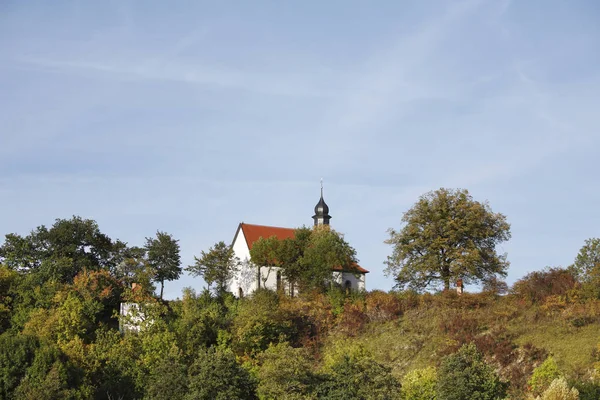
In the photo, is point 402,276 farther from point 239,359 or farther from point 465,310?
point 239,359

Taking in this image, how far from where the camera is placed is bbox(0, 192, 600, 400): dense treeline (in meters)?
30.5

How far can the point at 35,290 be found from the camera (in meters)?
46.7

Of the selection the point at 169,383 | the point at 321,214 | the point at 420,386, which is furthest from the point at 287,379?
the point at 321,214

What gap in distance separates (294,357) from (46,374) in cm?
1095

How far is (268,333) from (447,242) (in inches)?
534

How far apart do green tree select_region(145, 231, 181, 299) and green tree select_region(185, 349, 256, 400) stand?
26.6 m

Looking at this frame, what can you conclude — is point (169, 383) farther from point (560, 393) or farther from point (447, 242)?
point (447, 242)

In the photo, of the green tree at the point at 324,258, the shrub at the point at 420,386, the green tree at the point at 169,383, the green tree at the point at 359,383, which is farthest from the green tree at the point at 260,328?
the shrub at the point at 420,386

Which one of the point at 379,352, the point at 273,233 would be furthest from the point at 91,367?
the point at 273,233

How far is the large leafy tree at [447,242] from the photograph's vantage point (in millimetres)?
50156

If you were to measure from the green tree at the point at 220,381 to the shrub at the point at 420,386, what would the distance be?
5.90 meters

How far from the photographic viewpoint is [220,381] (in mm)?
30359

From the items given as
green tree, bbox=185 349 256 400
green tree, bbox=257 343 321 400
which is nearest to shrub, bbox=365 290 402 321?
green tree, bbox=257 343 321 400

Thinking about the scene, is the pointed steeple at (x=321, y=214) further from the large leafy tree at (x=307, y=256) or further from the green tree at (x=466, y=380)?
the green tree at (x=466, y=380)
